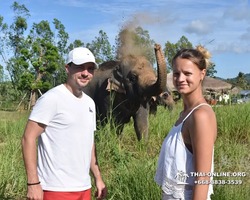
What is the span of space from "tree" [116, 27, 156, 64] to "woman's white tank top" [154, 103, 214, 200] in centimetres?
503

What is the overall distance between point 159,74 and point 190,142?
371cm

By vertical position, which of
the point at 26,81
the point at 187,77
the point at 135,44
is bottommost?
the point at 187,77

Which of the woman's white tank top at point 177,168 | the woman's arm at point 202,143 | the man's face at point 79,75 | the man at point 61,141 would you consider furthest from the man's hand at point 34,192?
the woman's arm at point 202,143

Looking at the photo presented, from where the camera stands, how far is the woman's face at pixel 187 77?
189cm

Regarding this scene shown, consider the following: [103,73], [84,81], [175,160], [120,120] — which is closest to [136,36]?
[103,73]

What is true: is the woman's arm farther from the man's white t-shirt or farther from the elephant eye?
the elephant eye

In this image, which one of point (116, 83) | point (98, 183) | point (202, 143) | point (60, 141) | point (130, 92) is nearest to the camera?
point (202, 143)

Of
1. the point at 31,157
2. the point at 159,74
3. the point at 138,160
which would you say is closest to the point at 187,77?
the point at 31,157

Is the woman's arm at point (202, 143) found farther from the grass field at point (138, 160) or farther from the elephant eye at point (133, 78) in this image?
the elephant eye at point (133, 78)

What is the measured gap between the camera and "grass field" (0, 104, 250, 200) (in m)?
3.47

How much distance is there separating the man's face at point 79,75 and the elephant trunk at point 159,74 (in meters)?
2.72

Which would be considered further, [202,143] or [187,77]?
[187,77]

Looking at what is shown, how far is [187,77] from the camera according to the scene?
74.4 inches

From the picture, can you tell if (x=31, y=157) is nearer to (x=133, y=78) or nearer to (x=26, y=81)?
(x=133, y=78)
